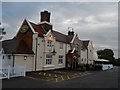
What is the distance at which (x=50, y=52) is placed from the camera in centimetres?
3350

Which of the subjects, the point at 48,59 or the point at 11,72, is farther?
the point at 48,59

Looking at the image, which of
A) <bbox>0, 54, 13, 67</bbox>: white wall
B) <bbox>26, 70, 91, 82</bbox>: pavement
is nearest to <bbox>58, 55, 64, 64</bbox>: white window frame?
<bbox>26, 70, 91, 82</bbox>: pavement

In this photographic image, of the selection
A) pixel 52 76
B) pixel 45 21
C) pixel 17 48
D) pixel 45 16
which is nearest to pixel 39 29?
pixel 45 21

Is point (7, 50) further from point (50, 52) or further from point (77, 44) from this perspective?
point (77, 44)

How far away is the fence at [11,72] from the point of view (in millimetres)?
19344

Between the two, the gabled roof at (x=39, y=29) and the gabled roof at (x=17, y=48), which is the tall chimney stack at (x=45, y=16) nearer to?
the gabled roof at (x=39, y=29)

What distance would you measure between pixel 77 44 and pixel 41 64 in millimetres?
15803

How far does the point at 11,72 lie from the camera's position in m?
20.6

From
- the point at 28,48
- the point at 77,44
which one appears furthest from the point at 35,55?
the point at 77,44

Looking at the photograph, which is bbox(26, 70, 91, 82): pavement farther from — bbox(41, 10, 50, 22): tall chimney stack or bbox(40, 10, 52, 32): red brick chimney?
bbox(41, 10, 50, 22): tall chimney stack

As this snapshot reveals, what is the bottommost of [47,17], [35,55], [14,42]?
[35,55]

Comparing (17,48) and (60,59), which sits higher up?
(17,48)

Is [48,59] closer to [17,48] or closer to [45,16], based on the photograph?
[17,48]

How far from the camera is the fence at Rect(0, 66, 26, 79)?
63.5 ft
